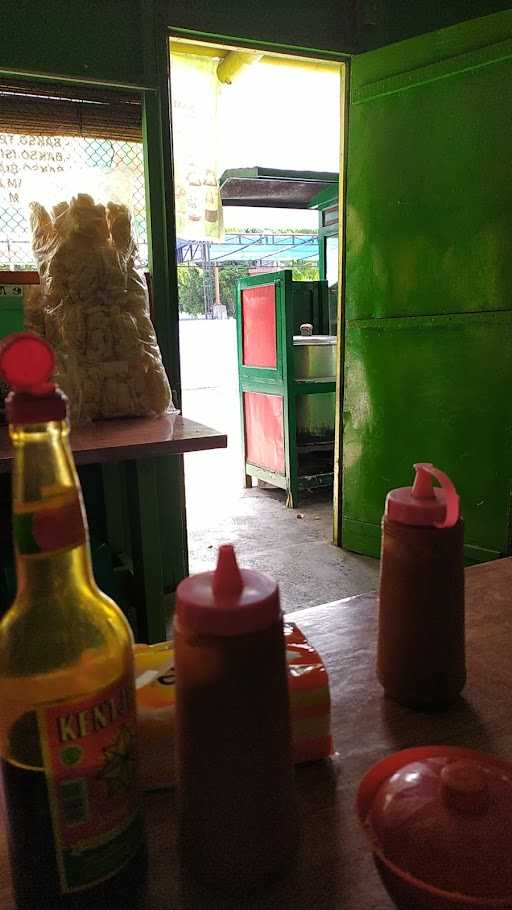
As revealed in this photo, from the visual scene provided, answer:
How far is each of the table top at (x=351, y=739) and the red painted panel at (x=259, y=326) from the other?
11.1 feet

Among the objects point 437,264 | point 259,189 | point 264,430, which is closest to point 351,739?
point 437,264

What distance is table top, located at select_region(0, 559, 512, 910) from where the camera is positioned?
1.52ft

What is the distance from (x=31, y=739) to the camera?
42 centimetres

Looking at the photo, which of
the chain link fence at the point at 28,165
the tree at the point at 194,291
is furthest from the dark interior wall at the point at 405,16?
the tree at the point at 194,291

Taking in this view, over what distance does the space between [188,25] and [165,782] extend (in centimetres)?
286

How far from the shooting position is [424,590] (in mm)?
628

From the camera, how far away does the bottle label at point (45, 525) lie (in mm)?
405

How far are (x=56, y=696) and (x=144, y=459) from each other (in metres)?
1.37

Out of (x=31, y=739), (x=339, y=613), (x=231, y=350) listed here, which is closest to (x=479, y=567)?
(x=339, y=613)

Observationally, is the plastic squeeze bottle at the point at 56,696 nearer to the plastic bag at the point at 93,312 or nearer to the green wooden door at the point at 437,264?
the plastic bag at the point at 93,312

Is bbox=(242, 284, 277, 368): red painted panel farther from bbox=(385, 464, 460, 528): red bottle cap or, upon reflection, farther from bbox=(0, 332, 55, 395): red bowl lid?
bbox=(0, 332, 55, 395): red bowl lid

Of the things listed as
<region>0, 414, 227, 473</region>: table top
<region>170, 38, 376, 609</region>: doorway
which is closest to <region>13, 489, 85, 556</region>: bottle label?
<region>0, 414, 227, 473</region>: table top

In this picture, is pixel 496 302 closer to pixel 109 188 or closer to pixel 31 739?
pixel 109 188

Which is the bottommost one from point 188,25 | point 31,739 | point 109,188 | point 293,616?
point 293,616
